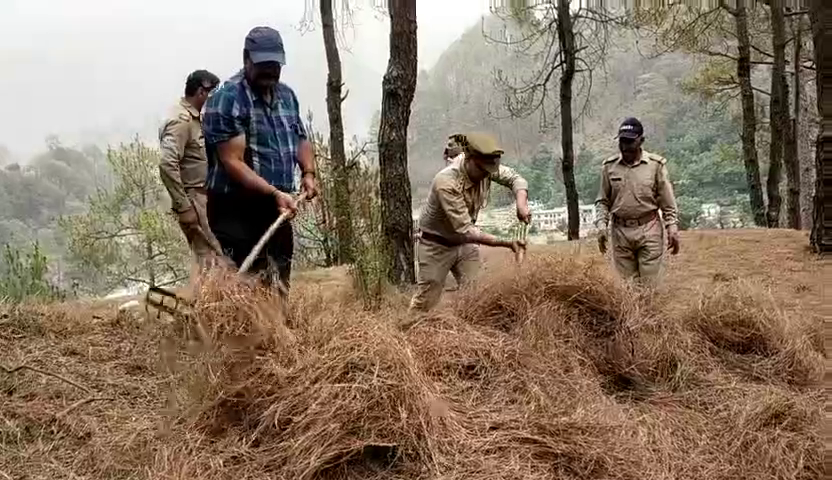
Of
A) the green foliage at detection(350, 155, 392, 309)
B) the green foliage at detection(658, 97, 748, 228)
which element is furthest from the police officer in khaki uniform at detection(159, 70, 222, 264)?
the green foliage at detection(658, 97, 748, 228)

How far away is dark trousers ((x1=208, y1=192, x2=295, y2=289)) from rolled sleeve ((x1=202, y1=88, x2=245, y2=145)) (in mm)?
297

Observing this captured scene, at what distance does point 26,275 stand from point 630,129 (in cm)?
452

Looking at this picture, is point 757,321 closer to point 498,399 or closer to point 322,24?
point 498,399

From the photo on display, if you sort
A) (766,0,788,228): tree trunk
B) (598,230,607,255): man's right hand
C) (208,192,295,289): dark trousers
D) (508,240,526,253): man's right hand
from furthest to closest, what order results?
(766,0,788,228): tree trunk, (598,230,607,255): man's right hand, (508,240,526,253): man's right hand, (208,192,295,289): dark trousers

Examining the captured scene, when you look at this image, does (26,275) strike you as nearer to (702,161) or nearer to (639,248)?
(639,248)

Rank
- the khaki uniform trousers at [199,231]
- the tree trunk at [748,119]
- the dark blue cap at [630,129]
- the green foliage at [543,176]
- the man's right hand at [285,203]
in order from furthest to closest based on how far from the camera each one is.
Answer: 1. the green foliage at [543,176]
2. the tree trunk at [748,119]
3. the dark blue cap at [630,129]
4. the khaki uniform trousers at [199,231]
5. the man's right hand at [285,203]

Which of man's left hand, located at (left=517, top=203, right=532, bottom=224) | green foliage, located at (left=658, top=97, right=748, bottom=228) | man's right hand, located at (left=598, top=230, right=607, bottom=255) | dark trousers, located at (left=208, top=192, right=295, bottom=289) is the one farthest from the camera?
green foliage, located at (left=658, top=97, right=748, bottom=228)

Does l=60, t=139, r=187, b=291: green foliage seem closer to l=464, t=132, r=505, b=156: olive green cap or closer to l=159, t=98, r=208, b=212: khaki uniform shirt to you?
l=159, t=98, r=208, b=212: khaki uniform shirt

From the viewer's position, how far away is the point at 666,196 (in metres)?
5.25

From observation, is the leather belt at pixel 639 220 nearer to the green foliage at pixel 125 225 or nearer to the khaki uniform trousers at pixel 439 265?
the khaki uniform trousers at pixel 439 265

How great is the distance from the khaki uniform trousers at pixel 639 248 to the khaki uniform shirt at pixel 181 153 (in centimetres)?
269

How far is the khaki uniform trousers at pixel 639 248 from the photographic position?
5289 millimetres

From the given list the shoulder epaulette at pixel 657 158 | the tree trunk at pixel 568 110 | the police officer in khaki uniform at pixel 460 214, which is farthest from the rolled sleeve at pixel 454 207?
the tree trunk at pixel 568 110

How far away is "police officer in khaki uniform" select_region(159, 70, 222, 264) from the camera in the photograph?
479 centimetres
